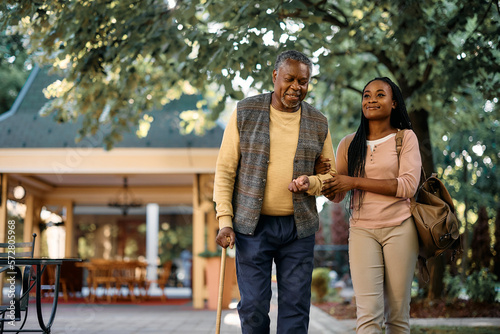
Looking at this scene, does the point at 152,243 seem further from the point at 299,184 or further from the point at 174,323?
the point at 299,184

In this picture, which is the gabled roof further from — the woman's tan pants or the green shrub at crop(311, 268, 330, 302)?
the woman's tan pants

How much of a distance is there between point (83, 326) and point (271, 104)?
5423 millimetres

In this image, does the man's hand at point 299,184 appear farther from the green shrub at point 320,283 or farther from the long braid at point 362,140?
the green shrub at point 320,283

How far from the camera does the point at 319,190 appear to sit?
120 inches

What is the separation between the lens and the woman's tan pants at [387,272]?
10.1 ft

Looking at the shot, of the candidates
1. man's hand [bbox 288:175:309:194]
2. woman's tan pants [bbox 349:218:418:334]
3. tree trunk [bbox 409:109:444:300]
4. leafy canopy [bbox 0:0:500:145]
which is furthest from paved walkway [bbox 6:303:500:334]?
man's hand [bbox 288:175:309:194]

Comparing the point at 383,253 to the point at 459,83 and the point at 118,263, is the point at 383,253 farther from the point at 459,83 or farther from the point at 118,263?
the point at 118,263

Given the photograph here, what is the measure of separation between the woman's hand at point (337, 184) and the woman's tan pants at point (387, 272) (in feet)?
0.91

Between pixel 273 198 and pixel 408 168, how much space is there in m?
0.74

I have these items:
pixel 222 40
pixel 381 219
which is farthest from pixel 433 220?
pixel 222 40

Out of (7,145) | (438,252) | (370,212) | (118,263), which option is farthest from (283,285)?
(118,263)

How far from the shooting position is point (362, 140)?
331cm

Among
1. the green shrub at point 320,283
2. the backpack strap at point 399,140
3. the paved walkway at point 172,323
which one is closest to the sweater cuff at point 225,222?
the backpack strap at point 399,140

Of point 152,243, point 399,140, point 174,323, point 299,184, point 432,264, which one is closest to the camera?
point 299,184
